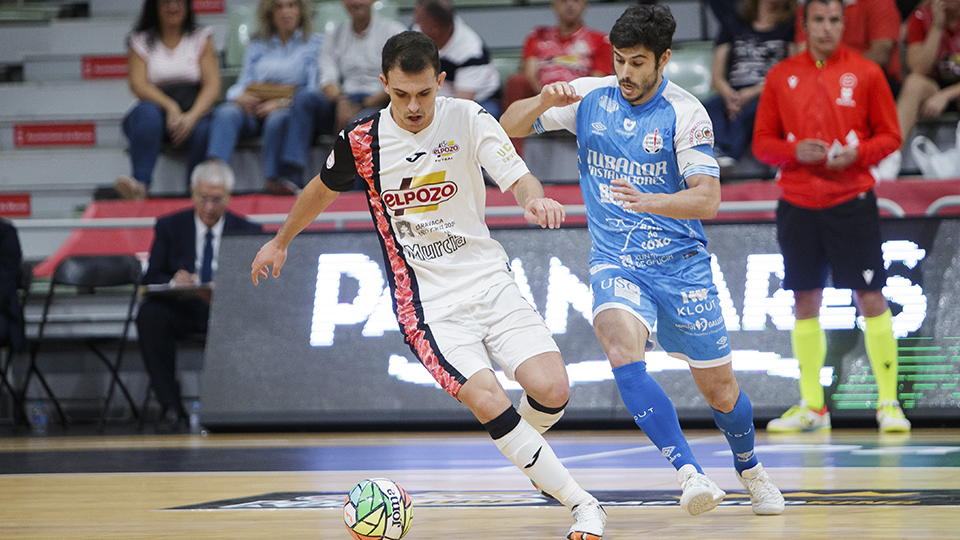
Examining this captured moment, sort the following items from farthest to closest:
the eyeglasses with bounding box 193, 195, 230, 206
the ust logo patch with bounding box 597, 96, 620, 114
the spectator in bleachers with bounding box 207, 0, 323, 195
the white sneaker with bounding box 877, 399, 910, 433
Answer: the spectator in bleachers with bounding box 207, 0, 323, 195 < the eyeglasses with bounding box 193, 195, 230, 206 < the white sneaker with bounding box 877, 399, 910, 433 < the ust logo patch with bounding box 597, 96, 620, 114

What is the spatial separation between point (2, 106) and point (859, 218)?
9598 mm

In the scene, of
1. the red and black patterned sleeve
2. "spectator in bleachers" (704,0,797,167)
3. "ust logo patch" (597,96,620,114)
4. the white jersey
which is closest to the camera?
the white jersey

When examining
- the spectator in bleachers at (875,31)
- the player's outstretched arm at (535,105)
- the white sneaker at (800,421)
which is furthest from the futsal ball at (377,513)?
the spectator in bleachers at (875,31)

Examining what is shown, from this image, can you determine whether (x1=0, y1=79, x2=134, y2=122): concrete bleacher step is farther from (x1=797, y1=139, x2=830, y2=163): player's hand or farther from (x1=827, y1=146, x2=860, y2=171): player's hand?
(x1=827, y1=146, x2=860, y2=171): player's hand

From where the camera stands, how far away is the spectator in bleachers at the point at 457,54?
918cm

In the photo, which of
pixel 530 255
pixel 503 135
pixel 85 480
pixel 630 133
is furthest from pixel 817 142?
pixel 85 480

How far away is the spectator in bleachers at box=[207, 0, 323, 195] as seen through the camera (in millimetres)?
9602

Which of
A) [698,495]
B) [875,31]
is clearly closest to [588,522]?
[698,495]

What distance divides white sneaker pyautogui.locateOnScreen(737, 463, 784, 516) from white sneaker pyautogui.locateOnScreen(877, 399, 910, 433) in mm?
3096

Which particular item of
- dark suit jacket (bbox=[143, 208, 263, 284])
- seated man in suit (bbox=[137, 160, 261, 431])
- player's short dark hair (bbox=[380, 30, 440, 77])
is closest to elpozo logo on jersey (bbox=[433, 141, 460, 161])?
player's short dark hair (bbox=[380, 30, 440, 77])

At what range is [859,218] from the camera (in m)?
6.78

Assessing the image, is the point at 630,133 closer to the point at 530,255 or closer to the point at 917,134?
the point at 530,255

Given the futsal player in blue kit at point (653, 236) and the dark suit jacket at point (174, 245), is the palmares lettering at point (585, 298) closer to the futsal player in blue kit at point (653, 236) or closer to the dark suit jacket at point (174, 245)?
the dark suit jacket at point (174, 245)

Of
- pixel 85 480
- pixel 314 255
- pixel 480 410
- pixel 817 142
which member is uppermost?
pixel 817 142
